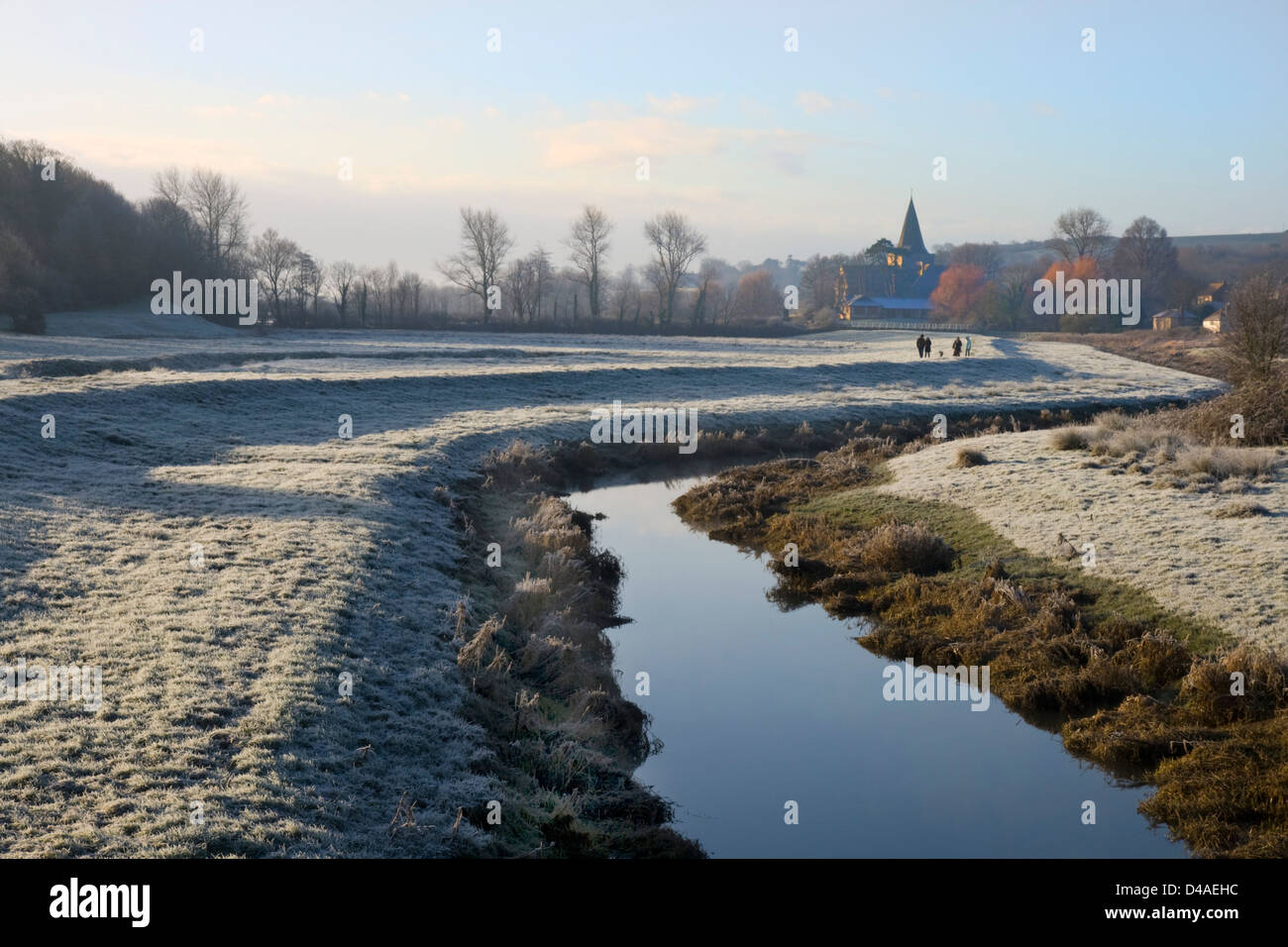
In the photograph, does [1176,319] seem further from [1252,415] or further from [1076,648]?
[1076,648]

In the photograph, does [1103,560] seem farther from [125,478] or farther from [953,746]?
[125,478]

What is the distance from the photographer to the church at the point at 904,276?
5856 inches

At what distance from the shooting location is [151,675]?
10508 millimetres

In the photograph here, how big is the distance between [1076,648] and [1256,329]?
876 inches

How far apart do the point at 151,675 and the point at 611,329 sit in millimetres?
83387

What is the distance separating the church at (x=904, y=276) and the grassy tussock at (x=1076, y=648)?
425 feet

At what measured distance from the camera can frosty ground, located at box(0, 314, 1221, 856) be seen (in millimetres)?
8227

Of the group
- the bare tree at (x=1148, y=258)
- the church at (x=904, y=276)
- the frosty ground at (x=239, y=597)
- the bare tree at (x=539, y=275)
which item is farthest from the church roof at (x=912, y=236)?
the frosty ground at (x=239, y=597)

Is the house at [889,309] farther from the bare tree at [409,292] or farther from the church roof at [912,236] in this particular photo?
the bare tree at [409,292]

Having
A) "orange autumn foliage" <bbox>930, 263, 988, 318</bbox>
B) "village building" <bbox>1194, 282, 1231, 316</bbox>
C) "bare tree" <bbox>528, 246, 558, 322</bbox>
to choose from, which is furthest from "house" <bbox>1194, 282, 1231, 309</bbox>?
"bare tree" <bbox>528, 246, 558, 322</bbox>

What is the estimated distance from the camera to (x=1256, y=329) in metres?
30.1

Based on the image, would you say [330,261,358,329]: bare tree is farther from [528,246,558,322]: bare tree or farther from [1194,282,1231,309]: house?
[1194,282,1231,309]: house

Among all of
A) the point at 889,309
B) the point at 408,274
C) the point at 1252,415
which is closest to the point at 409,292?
the point at 408,274
